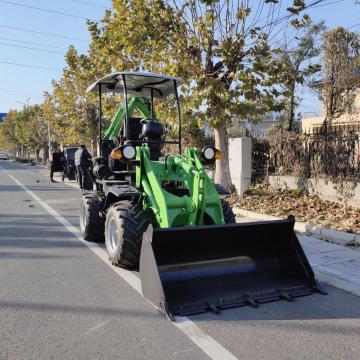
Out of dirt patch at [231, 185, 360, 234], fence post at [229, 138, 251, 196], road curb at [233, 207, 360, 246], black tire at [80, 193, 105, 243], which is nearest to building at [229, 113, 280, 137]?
fence post at [229, 138, 251, 196]

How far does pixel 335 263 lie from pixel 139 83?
4.33 metres

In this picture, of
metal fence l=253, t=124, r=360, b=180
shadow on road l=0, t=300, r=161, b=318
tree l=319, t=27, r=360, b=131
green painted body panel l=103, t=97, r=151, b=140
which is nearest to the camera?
shadow on road l=0, t=300, r=161, b=318

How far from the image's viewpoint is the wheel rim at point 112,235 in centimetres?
622

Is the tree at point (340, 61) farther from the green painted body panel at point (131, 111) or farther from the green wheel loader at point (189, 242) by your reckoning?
the green wheel loader at point (189, 242)

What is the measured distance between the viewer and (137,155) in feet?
20.5

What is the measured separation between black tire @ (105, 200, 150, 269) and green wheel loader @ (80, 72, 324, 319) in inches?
0.5

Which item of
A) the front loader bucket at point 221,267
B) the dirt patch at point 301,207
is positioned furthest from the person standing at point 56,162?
the front loader bucket at point 221,267

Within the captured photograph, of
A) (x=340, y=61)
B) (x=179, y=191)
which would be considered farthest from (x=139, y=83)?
(x=340, y=61)

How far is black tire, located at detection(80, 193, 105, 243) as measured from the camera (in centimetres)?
757

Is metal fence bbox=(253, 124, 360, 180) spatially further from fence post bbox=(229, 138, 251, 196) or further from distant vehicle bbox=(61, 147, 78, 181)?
distant vehicle bbox=(61, 147, 78, 181)

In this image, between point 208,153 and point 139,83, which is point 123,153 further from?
point 139,83

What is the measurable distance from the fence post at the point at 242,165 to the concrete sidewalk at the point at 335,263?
16.3ft

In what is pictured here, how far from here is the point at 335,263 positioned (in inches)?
252

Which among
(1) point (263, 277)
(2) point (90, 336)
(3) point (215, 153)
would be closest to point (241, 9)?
(3) point (215, 153)
